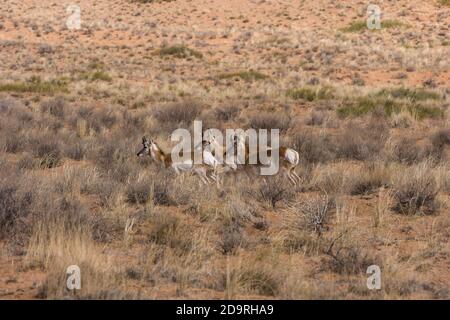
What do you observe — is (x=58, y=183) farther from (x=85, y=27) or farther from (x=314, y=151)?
(x=85, y=27)

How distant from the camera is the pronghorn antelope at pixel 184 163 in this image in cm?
1040

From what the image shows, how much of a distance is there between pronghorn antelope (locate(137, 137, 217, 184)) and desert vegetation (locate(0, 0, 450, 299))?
0.18m

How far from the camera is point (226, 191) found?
970 centimetres

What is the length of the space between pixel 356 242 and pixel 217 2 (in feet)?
177

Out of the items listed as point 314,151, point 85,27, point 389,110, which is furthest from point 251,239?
point 85,27

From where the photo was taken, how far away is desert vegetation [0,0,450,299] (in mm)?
5930

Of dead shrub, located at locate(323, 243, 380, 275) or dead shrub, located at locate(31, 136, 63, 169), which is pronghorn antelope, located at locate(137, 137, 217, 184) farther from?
dead shrub, located at locate(323, 243, 380, 275)

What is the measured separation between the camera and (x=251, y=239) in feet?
23.9

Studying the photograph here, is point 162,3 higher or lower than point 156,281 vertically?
higher

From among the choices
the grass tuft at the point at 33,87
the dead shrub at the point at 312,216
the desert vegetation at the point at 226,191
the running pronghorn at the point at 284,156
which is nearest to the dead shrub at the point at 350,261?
the desert vegetation at the point at 226,191

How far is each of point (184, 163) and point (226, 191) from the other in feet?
4.13

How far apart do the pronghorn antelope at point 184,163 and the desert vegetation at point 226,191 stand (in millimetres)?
183

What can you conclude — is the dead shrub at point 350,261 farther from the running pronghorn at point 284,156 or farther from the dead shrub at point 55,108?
the dead shrub at point 55,108

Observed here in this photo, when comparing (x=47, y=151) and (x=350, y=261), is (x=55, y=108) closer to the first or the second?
(x=47, y=151)
